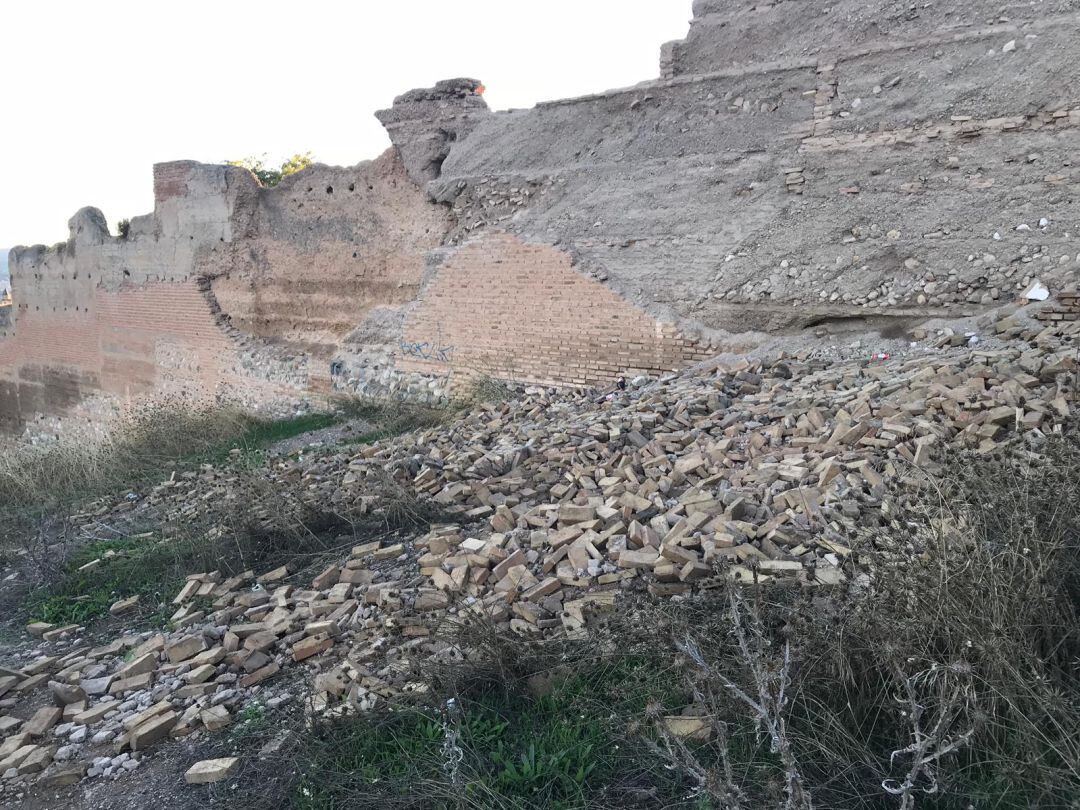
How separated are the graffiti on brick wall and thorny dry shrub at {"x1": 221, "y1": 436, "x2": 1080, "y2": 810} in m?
6.49

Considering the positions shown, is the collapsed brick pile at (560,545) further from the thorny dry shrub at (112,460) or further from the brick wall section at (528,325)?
the thorny dry shrub at (112,460)

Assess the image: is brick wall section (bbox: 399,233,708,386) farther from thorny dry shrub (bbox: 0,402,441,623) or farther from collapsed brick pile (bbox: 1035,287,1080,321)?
A: collapsed brick pile (bbox: 1035,287,1080,321)

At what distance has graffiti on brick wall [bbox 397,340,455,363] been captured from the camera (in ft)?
31.0

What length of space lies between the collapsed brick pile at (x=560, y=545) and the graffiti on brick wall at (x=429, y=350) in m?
3.81

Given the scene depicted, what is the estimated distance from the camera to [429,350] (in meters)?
9.67

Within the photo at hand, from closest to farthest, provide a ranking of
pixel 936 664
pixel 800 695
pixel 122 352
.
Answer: pixel 936 664, pixel 800 695, pixel 122 352

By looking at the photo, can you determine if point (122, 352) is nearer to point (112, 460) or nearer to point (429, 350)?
point (112, 460)

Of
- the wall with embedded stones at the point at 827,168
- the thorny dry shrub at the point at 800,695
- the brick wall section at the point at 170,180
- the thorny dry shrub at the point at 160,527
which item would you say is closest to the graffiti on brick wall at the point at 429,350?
the wall with embedded stones at the point at 827,168

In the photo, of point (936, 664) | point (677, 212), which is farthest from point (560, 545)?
point (677, 212)

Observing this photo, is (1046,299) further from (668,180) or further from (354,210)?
(354,210)

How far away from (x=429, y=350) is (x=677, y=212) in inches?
139

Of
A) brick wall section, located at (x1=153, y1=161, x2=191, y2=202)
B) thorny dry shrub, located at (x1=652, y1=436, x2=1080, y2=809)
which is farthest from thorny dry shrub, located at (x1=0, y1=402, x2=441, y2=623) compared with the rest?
brick wall section, located at (x1=153, y1=161, x2=191, y2=202)

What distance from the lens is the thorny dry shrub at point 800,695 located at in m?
2.14

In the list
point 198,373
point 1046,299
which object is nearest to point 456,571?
point 1046,299
